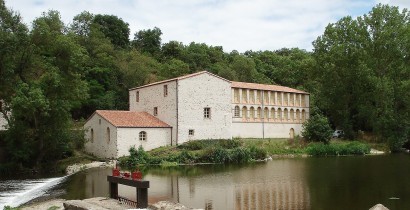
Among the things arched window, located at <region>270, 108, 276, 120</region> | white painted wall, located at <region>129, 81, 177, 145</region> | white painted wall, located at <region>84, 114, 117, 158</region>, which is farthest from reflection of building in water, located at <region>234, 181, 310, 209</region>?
arched window, located at <region>270, 108, 276, 120</region>

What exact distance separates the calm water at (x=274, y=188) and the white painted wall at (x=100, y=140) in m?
8.79

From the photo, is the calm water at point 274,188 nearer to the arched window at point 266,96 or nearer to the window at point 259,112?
the window at point 259,112

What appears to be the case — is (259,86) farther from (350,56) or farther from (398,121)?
(398,121)

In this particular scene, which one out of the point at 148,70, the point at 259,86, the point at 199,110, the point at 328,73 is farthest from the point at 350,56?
the point at 148,70

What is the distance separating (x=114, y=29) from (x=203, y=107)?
3787cm

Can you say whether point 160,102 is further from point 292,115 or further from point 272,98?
point 292,115

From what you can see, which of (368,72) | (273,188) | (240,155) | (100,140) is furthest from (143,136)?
(368,72)

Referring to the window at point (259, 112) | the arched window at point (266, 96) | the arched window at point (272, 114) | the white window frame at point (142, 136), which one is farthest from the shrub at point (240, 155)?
the arched window at point (272, 114)

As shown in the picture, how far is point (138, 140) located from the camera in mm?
40594

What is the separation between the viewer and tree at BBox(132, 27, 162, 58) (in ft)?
266

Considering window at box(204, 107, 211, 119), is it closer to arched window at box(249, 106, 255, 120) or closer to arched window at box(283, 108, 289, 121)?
arched window at box(249, 106, 255, 120)

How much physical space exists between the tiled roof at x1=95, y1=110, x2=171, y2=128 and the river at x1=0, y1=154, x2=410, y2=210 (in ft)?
32.2

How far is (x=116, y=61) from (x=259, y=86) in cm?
2058

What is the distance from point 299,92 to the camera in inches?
2355
